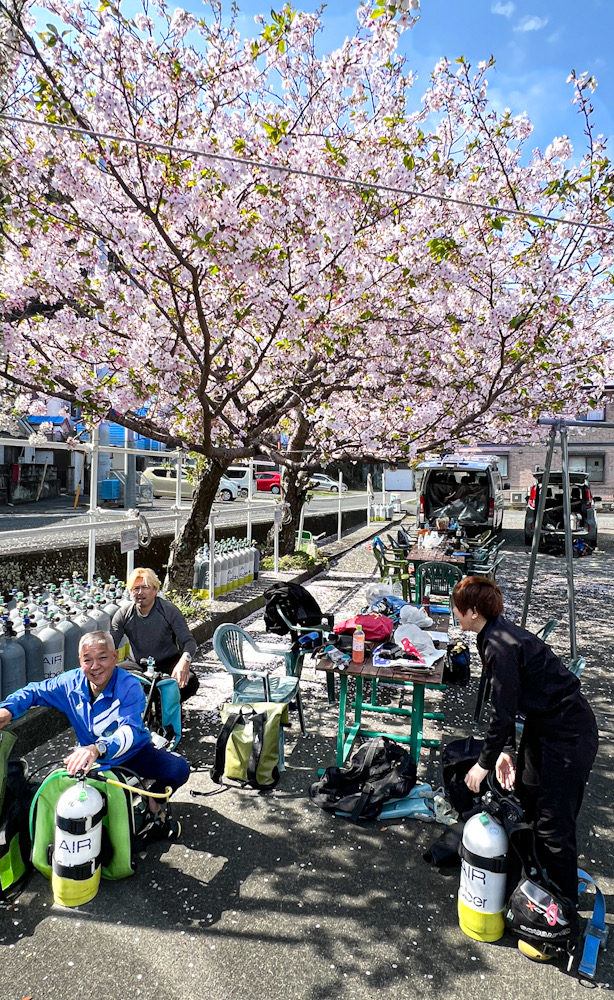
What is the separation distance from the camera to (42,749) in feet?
15.1

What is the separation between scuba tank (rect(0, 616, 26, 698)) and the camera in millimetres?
4496

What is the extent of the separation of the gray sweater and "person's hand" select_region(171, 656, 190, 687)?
329mm

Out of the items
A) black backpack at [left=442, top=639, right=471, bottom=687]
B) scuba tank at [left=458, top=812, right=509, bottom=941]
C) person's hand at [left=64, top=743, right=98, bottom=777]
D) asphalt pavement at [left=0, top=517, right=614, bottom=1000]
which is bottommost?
asphalt pavement at [left=0, top=517, right=614, bottom=1000]

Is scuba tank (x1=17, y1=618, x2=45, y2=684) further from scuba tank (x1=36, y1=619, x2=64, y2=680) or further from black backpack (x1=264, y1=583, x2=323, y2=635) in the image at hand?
black backpack (x1=264, y1=583, x2=323, y2=635)

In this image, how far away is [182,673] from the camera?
429 centimetres

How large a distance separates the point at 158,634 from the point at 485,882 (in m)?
2.83

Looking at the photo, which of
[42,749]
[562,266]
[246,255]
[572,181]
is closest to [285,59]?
[246,255]

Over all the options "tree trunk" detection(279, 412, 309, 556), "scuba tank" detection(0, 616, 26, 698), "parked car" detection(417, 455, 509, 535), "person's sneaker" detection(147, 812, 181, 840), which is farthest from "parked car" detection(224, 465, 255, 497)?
"person's sneaker" detection(147, 812, 181, 840)

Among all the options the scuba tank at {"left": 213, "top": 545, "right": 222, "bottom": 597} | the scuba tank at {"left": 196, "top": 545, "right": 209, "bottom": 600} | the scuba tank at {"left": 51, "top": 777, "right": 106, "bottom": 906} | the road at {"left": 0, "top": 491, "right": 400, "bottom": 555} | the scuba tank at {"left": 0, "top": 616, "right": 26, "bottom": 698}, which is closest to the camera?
the scuba tank at {"left": 51, "top": 777, "right": 106, "bottom": 906}

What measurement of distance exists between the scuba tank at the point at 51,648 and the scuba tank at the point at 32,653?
0.03 meters

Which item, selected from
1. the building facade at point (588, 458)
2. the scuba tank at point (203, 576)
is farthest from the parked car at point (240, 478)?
the scuba tank at point (203, 576)

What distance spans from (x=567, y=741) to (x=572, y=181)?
5.73m

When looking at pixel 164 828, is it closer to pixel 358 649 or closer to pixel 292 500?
pixel 358 649

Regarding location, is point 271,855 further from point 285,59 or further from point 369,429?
point 369,429
